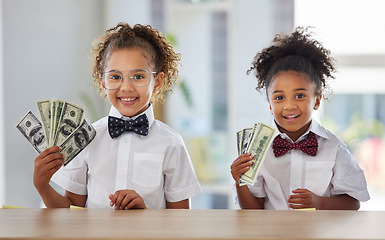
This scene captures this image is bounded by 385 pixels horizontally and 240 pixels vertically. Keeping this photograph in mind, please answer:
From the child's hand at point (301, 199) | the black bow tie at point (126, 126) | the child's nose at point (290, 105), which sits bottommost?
the child's hand at point (301, 199)

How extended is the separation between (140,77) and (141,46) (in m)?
0.15

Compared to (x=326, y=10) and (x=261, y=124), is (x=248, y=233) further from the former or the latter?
(x=326, y=10)

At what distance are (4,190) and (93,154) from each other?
5.79 ft

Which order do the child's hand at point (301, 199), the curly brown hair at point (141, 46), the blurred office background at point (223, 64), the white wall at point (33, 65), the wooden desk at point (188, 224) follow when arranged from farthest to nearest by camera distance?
the blurred office background at point (223, 64)
the white wall at point (33, 65)
the curly brown hair at point (141, 46)
the child's hand at point (301, 199)
the wooden desk at point (188, 224)

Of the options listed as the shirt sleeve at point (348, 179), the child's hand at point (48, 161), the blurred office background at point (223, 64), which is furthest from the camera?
the blurred office background at point (223, 64)

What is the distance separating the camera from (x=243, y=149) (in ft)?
5.39

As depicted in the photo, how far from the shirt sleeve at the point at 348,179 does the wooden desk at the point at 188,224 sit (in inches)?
26.4

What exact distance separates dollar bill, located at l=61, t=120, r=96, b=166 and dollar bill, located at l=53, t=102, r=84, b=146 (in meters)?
0.02

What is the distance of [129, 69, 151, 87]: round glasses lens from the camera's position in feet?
6.03

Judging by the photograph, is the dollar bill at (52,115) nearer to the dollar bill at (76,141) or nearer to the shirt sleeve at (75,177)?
the dollar bill at (76,141)

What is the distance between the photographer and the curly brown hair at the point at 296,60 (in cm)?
193

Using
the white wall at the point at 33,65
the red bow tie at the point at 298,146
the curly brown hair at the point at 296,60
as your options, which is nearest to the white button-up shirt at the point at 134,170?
the red bow tie at the point at 298,146

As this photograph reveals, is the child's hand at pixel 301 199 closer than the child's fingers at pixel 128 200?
No

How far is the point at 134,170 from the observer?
6.02 feet
